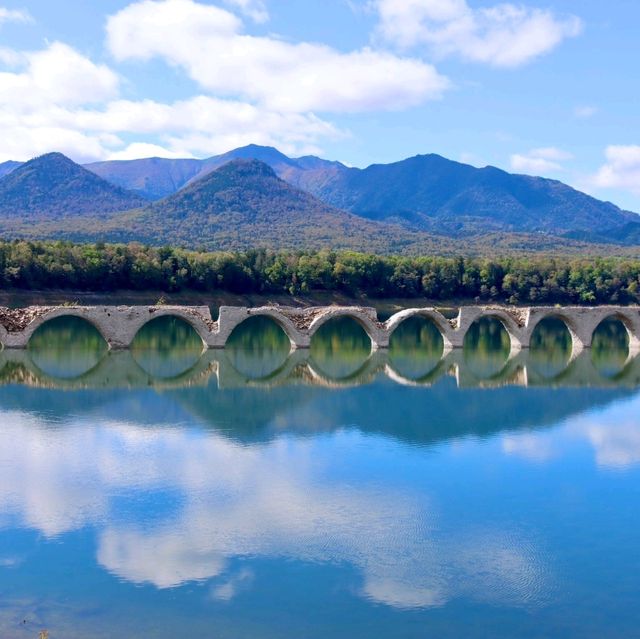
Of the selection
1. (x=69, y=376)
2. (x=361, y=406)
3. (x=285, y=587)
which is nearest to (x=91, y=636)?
(x=285, y=587)

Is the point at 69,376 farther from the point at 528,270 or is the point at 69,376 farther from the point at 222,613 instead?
the point at 528,270

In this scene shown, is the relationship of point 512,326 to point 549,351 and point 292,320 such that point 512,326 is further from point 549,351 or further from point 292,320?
point 292,320

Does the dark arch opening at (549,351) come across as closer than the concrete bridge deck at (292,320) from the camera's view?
No

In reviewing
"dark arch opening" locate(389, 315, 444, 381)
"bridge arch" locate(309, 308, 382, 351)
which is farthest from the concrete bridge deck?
"dark arch opening" locate(389, 315, 444, 381)

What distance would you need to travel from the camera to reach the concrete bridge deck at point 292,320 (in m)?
36.5

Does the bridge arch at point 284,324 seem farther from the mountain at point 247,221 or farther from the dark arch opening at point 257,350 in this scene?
the mountain at point 247,221

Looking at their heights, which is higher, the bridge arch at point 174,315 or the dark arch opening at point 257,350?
the bridge arch at point 174,315

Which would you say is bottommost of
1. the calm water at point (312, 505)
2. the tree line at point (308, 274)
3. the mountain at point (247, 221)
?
the calm water at point (312, 505)

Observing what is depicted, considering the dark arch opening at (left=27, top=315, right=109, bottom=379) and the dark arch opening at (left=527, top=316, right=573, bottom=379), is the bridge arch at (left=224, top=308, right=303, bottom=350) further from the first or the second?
the dark arch opening at (left=527, top=316, right=573, bottom=379)

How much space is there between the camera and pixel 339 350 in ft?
141

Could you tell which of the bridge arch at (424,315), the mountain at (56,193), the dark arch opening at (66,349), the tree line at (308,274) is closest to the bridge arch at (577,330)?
the bridge arch at (424,315)

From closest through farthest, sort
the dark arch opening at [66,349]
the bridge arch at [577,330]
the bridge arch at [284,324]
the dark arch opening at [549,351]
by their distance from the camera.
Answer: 1. the dark arch opening at [66,349]
2. the dark arch opening at [549,351]
3. the bridge arch at [284,324]
4. the bridge arch at [577,330]

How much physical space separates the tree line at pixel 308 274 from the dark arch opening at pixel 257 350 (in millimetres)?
6676

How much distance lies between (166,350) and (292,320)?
602 cm
